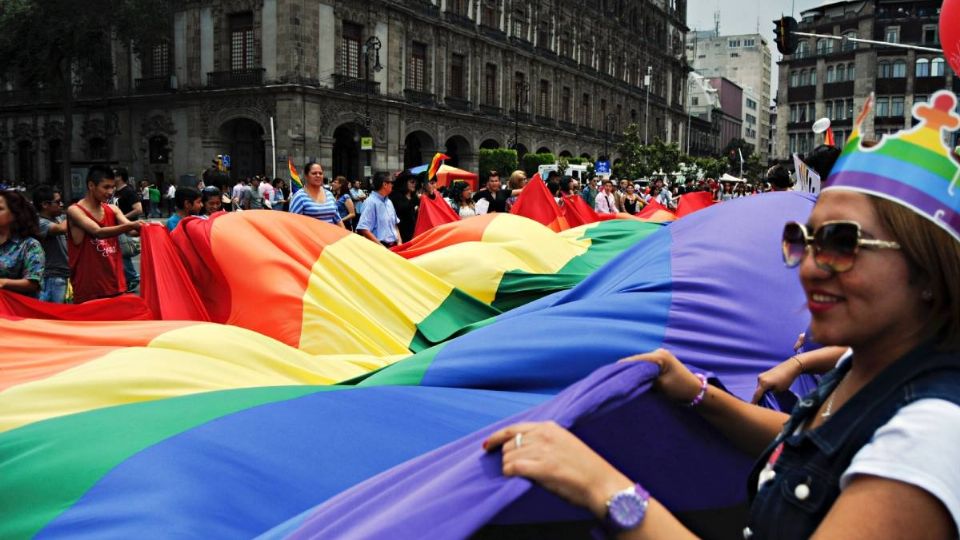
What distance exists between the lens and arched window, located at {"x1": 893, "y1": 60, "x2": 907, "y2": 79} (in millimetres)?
64312

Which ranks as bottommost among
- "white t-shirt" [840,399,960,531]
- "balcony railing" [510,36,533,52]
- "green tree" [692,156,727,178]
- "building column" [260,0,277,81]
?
"white t-shirt" [840,399,960,531]

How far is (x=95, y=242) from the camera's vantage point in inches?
262

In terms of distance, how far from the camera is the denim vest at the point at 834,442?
1.23 meters

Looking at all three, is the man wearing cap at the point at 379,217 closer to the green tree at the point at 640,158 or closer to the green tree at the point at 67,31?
the green tree at the point at 67,31

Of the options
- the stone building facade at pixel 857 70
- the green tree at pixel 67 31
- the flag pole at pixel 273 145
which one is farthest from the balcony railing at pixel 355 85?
the stone building facade at pixel 857 70

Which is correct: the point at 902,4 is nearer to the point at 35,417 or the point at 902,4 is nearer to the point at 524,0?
the point at 524,0

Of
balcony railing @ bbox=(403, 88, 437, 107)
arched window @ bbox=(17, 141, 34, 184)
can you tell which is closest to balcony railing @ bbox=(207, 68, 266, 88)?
balcony railing @ bbox=(403, 88, 437, 107)

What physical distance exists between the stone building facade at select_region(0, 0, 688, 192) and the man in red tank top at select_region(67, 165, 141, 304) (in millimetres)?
24271

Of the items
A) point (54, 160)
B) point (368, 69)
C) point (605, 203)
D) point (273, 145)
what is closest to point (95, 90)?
point (54, 160)

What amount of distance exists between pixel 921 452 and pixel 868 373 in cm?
24

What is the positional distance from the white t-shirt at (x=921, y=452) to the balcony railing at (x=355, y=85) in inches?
1234

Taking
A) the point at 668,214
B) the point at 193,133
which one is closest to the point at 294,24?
the point at 193,133

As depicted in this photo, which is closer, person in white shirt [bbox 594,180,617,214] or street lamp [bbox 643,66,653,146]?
person in white shirt [bbox 594,180,617,214]

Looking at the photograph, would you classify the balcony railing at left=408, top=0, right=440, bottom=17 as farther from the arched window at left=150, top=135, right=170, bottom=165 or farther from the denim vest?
the denim vest
